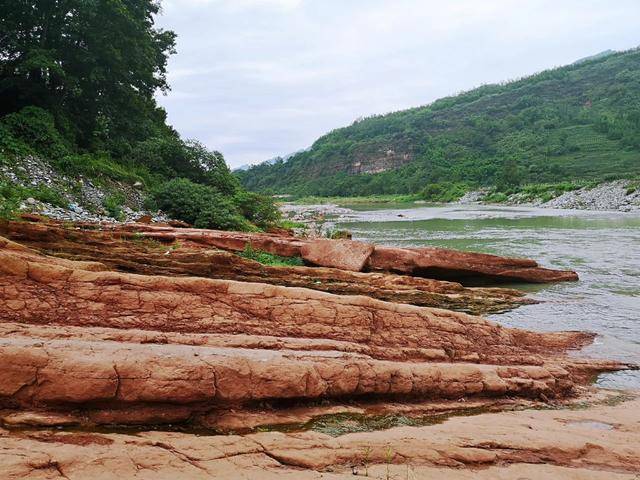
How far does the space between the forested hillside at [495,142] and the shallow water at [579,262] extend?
3702 cm

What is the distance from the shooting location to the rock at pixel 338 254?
1350 centimetres

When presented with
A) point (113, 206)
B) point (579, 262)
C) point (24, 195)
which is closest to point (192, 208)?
point (113, 206)

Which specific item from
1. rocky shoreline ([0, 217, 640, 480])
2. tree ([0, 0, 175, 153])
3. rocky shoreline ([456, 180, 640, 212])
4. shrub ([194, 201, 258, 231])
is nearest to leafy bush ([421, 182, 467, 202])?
rocky shoreline ([456, 180, 640, 212])

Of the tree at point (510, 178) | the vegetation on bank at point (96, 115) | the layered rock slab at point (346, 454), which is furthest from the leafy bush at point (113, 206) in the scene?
the tree at point (510, 178)

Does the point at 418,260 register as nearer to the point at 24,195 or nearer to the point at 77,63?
the point at 24,195

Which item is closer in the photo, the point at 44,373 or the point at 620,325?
the point at 44,373

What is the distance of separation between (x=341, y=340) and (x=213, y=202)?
14.2 meters

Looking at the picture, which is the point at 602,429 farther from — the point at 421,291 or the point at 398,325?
the point at 421,291

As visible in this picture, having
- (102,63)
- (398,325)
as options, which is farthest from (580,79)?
(398,325)

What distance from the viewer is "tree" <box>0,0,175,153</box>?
19.1 m

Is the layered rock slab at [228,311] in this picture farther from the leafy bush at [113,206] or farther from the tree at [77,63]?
the tree at [77,63]

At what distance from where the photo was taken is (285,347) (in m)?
5.95

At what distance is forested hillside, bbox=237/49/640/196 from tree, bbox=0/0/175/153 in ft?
189

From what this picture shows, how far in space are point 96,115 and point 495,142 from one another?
4394 inches
